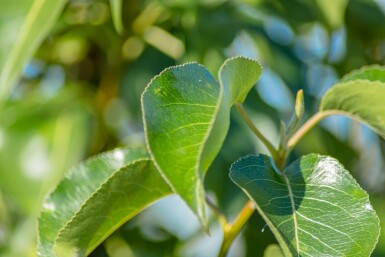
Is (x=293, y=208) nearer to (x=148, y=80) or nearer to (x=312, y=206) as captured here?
(x=312, y=206)

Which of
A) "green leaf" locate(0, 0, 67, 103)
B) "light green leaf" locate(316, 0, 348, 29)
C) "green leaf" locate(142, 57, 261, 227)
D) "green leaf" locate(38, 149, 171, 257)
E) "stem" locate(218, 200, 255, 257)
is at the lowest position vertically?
"light green leaf" locate(316, 0, 348, 29)

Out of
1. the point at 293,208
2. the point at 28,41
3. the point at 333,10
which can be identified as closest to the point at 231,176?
the point at 293,208

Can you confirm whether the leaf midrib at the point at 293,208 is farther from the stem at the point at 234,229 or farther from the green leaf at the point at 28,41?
the green leaf at the point at 28,41

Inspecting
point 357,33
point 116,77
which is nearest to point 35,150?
point 116,77

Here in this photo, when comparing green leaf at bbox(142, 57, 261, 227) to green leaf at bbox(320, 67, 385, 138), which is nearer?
green leaf at bbox(142, 57, 261, 227)

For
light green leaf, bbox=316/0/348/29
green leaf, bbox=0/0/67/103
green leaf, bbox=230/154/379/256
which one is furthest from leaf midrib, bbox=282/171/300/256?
light green leaf, bbox=316/0/348/29

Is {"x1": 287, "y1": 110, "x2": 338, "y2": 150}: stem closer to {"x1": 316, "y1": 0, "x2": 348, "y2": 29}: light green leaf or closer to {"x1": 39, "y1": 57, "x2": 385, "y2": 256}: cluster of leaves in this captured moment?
{"x1": 39, "y1": 57, "x2": 385, "y2": 256}: cluster of leaves

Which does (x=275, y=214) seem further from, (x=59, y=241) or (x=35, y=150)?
(x=35, y=150)
